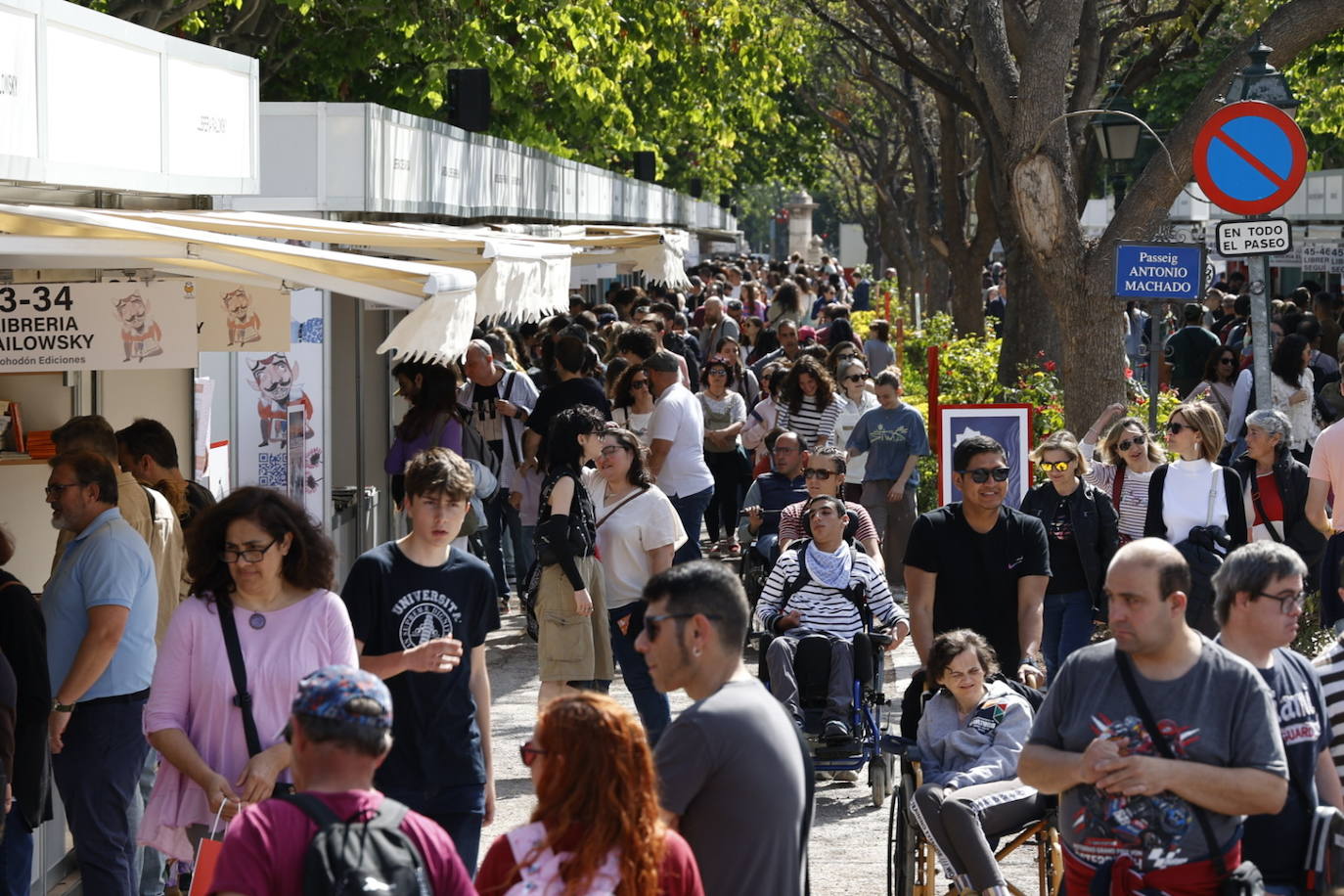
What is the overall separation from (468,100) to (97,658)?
11.5 meters

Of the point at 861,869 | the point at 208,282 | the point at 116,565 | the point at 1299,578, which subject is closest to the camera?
the point at 1299,578

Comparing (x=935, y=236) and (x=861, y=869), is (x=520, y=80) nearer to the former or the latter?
(x=935, y=236)

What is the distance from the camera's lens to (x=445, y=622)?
5855 millimetres

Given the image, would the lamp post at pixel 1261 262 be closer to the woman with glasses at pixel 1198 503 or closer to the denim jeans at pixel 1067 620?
the woman with glasses at pixel 1198 503

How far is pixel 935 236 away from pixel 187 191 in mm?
19014

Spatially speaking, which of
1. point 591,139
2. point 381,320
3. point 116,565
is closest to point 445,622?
point 116,565

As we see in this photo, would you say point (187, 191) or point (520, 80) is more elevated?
point (520, 80)

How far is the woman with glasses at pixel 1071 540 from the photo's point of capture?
30.1ft

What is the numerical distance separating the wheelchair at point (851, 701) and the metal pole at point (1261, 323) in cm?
232

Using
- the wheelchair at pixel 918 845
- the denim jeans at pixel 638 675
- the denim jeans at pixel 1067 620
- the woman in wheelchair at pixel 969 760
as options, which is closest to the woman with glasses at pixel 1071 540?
the denim jeans at pixel 1067 620

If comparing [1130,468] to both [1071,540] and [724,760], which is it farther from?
[724,760]

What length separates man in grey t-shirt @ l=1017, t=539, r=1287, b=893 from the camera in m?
4.50

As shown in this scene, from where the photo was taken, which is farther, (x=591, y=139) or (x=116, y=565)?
(x=591, y=139)

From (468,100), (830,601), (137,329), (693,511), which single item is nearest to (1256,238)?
(830,601)
